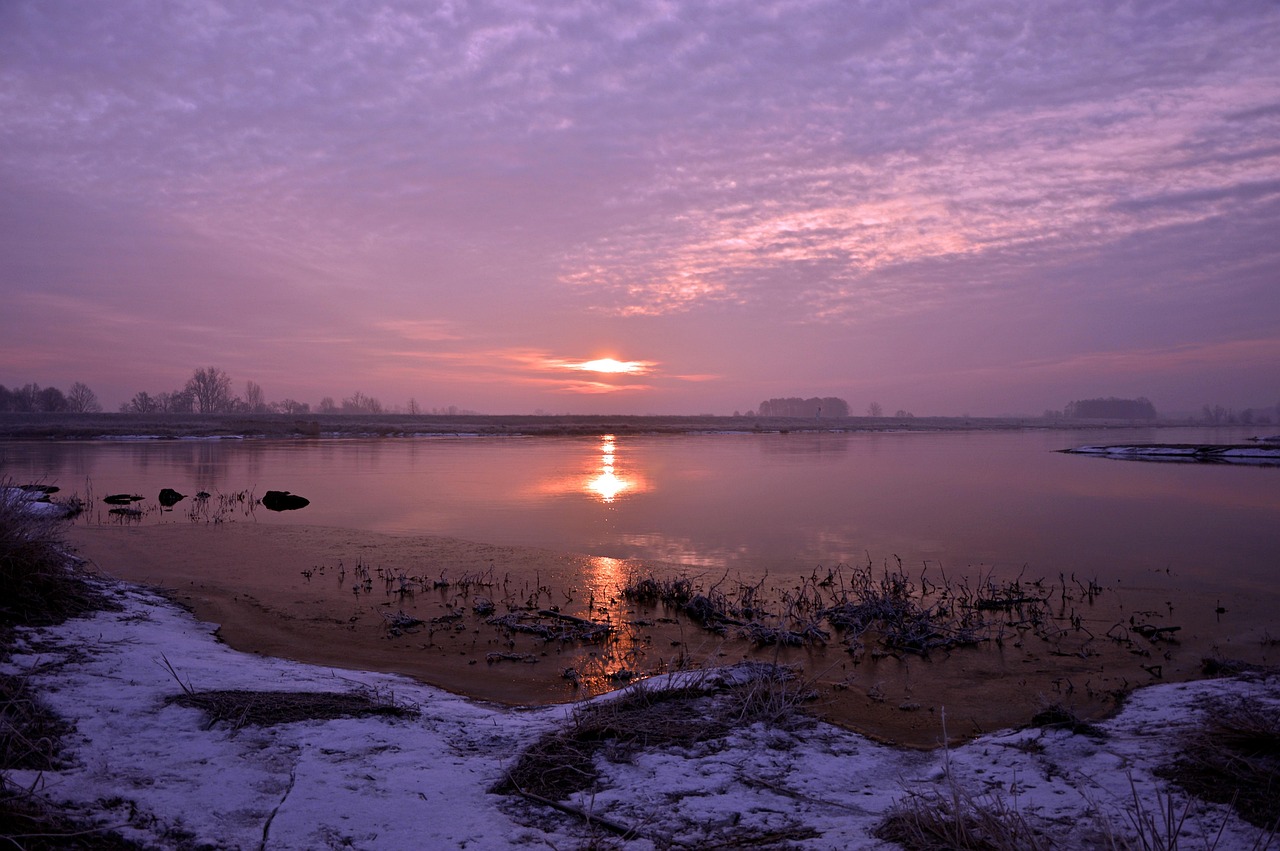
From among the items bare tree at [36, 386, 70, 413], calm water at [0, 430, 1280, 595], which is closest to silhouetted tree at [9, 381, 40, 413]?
bare tree at [36, 386, 70, 413]

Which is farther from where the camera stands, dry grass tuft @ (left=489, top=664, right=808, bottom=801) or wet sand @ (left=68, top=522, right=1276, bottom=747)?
wet sand @ (left=68, top=522, right=1276, bottom=747)

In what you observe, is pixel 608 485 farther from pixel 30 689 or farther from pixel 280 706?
pixel 30 689

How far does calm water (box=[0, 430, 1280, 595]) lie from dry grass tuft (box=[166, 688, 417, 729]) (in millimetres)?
8069

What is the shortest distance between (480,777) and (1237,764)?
4755 mm

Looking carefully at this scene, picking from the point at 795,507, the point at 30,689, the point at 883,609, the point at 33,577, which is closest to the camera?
the point at 30,689

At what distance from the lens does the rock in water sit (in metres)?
19.5

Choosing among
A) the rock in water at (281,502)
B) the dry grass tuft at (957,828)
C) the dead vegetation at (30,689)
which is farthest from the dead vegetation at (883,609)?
the rock in water at (281,502)

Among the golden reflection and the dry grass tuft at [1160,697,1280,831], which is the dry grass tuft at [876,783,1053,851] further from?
the golden reflection

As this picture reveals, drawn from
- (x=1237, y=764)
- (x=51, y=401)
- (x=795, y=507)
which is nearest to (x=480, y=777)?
(x=1237, y=764)

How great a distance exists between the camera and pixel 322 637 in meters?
8.73

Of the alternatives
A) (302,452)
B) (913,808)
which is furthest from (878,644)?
(302,452)

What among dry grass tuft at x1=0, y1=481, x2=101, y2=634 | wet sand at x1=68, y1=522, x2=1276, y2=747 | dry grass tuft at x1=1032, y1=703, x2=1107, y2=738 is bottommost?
wet sand at x1=68, y1=522, x2=1276, y2=747

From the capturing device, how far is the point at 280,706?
17.4 feet

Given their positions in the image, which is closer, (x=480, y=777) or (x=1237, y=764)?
(x=1237, y=764)
